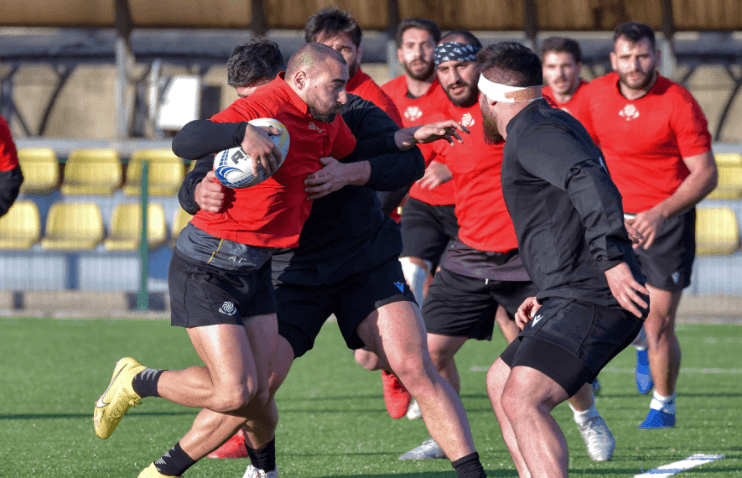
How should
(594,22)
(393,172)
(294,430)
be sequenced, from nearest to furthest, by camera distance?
(393,172), (294,430), (594,22)

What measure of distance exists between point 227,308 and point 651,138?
3.71 meters

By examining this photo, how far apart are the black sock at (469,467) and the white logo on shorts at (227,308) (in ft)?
3.79

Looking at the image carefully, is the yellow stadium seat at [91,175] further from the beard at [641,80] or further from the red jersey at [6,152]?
the beard at [641,80]

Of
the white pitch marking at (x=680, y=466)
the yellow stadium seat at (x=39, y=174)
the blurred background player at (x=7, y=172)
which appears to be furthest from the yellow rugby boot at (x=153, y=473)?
the yellow stadium seat at (x=39, y=174)

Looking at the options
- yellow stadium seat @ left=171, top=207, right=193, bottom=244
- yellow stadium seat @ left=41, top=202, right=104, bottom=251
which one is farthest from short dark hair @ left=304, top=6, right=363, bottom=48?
yellow stadium seat @ left=41, top=202, right=104, bottom=251

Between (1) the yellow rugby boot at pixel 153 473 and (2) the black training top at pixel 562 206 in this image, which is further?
(1) the yellow rugby boot at pixel 153 473

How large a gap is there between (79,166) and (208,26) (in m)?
3.90

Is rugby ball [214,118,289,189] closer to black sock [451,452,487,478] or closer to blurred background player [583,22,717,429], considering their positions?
black sock [451,452,487,478]

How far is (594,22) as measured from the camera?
667 inches

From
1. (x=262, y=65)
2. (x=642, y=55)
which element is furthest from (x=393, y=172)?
(x=642, y=55)

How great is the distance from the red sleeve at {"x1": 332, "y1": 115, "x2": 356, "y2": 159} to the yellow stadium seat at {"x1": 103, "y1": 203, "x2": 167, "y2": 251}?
10.2m

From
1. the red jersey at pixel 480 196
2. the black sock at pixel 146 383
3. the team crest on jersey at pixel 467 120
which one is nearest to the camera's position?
the black sock at pixel 146 383

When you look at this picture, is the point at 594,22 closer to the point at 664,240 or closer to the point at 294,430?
the point at 664,240

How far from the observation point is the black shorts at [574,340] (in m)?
3.69
